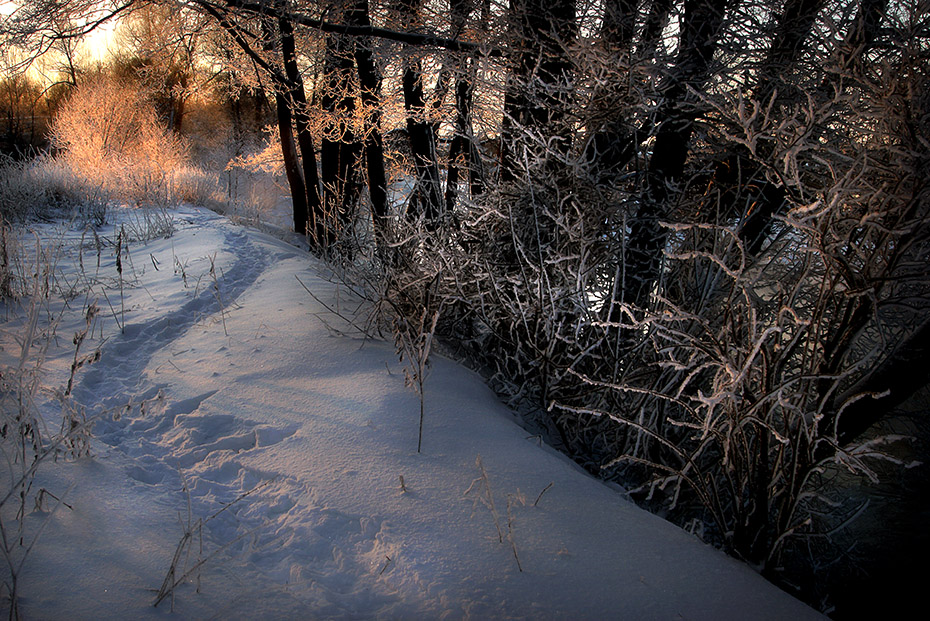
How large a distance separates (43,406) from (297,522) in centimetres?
163

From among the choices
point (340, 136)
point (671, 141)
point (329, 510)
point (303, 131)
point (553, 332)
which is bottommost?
point (329, 510)

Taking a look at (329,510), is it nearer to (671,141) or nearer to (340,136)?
(671,141)

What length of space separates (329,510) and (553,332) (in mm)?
1747

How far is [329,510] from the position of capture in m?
1.89

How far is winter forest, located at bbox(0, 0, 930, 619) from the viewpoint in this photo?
1.71 m

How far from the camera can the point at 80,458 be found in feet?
6.75

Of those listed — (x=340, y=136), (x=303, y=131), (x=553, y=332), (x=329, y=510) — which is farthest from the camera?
(x=303, y=131)

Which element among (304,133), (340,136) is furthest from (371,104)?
(304,133)

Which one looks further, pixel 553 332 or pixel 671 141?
pixel 671 141

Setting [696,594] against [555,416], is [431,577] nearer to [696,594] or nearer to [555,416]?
[696,594]

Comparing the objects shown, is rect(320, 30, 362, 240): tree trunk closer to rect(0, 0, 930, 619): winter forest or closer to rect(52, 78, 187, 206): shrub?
rect(0, 0, 930, 619): winter forest

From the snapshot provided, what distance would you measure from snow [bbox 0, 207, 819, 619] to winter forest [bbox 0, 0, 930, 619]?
2cm

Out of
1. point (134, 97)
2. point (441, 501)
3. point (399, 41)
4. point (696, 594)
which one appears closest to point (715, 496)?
point (696, 594)

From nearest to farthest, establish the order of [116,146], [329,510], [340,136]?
[329,510] → [340,136] → [116,146]
